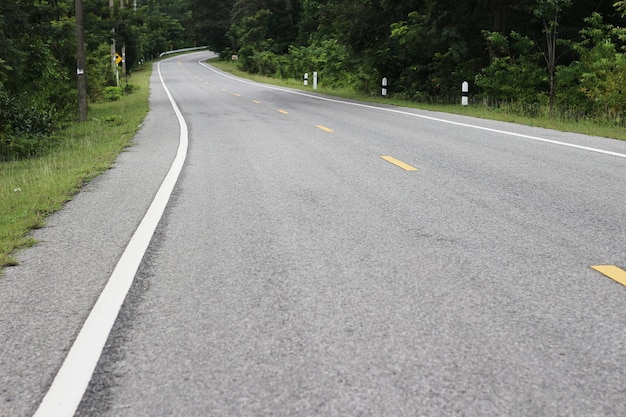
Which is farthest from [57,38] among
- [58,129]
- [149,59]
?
[149,59]

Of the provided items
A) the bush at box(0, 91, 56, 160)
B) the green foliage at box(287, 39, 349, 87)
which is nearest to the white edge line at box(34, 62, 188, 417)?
the bush at box(0, 91, 56, 160)

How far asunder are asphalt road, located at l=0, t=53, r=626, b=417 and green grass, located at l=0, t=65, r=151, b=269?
0.90 feet

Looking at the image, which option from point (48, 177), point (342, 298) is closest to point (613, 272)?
point (342, 298)

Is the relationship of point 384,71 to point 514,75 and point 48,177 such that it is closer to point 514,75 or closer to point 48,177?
point 514,75

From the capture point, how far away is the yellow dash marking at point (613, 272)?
4.03 meters

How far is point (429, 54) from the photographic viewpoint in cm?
2488

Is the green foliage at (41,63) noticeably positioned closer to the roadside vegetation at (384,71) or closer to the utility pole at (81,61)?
the roadside vegetation at (384,71)

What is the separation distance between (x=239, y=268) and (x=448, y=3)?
2119 cm

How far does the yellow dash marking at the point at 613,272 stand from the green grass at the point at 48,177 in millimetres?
4268

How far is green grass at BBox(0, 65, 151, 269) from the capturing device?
589 centimetres

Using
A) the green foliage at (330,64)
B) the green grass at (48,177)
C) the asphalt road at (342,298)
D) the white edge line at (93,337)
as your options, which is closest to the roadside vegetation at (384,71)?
the green grass at (48,177)

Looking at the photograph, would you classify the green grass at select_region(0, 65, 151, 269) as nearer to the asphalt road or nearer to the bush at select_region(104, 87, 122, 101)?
the asphalt road

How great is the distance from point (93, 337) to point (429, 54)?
76.4ft

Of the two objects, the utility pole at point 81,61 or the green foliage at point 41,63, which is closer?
the green foliage at point 41,63
